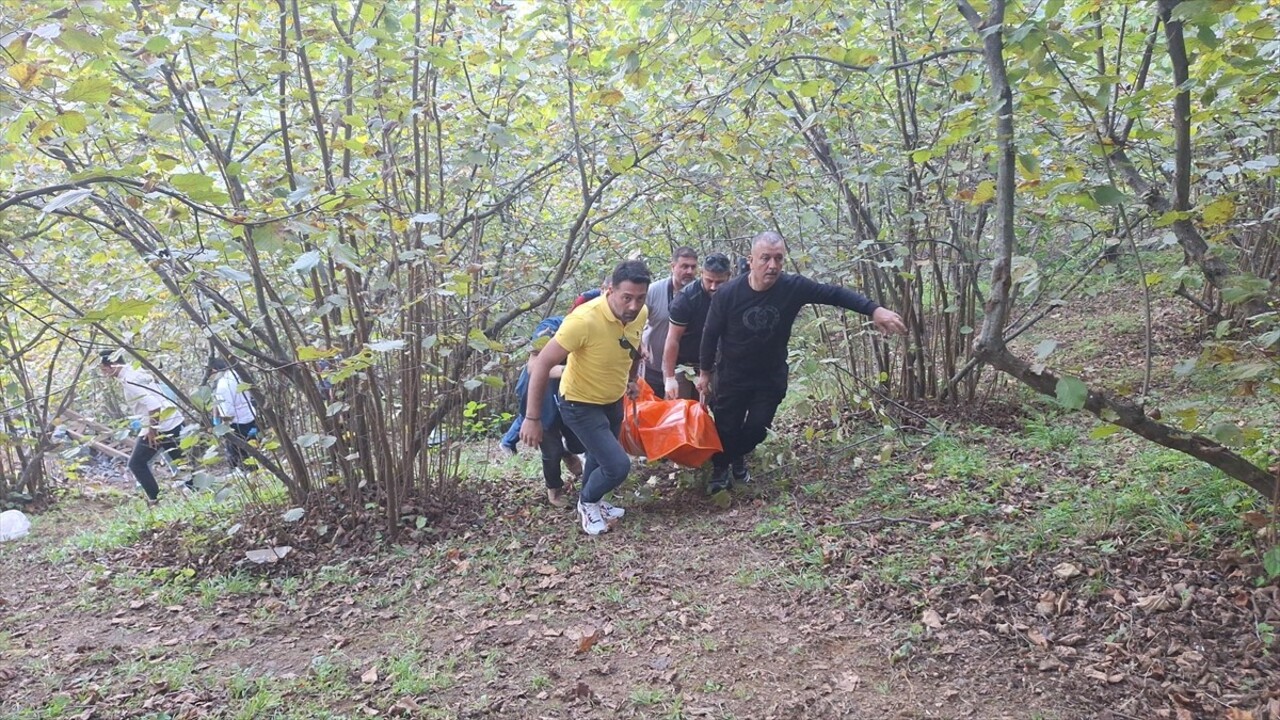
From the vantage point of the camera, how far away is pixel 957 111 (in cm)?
340

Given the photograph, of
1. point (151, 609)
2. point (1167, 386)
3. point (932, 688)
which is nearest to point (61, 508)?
point (151, 609)

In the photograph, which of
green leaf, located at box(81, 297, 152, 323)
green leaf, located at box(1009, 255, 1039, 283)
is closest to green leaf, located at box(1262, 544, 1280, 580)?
green leaf, located at box(1009, 255, 1039, 283)

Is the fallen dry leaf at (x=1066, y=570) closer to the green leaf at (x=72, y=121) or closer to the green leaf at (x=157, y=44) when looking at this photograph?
the green leaf at (x=72, y=121)

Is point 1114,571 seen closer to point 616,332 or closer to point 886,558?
point 886,558

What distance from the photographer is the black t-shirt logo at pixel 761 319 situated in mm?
4828

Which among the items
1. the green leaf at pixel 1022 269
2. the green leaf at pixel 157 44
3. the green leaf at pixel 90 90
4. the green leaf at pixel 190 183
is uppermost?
the green leaf at pixel 157 44

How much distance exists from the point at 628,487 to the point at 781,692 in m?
2.68

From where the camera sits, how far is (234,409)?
252 inches

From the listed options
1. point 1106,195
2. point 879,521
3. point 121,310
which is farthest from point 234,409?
point 1106,195

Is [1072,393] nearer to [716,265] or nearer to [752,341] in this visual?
[752,341]

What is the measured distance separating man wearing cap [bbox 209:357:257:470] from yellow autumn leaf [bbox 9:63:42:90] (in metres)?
2.26

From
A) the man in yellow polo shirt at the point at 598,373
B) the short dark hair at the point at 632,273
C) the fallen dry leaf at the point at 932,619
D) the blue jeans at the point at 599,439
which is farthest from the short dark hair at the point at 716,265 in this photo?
the fallen dry leaf at the point at 932,619

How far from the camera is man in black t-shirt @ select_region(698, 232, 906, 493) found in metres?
4.70

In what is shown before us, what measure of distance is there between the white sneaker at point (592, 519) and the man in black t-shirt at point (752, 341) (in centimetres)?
85
